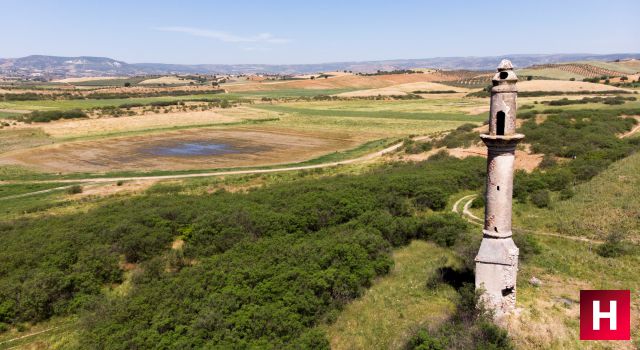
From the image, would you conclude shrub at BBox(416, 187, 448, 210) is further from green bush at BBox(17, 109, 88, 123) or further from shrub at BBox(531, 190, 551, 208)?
green bush at BBox(17, 109, 88, 123)

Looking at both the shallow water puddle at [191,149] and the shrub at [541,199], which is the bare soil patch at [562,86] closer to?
the shallow water puddle at [191,149]

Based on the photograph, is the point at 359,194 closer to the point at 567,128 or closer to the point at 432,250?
the point at 432,250

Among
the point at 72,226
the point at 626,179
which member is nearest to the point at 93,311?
the point at 72,226

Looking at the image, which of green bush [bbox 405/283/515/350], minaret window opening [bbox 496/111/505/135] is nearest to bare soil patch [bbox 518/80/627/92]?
minaret window opening [bbox 496/111/505/135]

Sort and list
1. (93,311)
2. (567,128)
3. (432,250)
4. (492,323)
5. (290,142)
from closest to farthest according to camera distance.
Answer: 1. (492,323)
2. (93,311)
3. (432,250)
4. (567,128)
5. (290,142)

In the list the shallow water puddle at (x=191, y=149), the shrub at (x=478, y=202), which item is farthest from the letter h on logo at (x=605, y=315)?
the shallow water puddle at (x=191, y=149)

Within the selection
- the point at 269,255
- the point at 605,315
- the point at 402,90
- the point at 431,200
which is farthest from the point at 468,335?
the point at 402,90

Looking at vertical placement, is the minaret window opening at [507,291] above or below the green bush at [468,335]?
above
